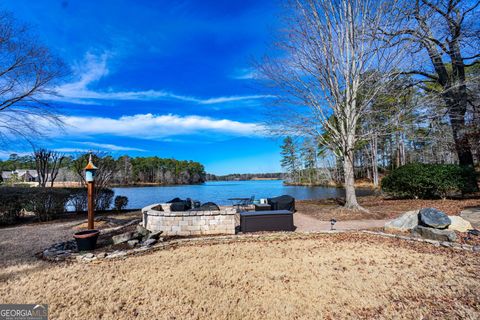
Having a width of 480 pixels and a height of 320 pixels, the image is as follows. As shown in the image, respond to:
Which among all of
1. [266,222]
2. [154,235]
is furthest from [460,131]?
[154,235]

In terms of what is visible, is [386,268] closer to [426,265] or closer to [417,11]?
[426,265]

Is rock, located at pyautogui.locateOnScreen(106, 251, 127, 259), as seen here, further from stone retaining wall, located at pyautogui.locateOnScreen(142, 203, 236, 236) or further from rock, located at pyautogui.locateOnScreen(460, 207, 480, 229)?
rock, located at pyautogui.locateOnScreen(460, 207, 480, 229)

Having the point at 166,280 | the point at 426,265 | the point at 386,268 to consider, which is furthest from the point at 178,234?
the point at 426,265

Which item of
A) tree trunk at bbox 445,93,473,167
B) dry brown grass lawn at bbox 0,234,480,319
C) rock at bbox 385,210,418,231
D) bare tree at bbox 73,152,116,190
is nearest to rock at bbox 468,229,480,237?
rock at bbox 385,210,418,231

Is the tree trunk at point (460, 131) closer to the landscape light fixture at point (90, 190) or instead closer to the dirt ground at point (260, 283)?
the dirt ground at point (260, 283)

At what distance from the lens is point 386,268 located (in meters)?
3.55

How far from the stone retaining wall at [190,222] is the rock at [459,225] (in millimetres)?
4798

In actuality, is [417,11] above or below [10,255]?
above

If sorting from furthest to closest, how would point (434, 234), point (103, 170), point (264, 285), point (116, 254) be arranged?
point (103, 170), point (434, 234), point (116, 254), point (264, 285)

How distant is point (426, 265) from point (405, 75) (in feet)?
31.0

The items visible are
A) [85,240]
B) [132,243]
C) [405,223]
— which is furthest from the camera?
[405,223]

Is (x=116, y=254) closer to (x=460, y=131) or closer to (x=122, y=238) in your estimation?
(x=122, y=238)

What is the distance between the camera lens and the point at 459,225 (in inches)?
196

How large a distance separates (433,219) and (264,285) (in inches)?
169
